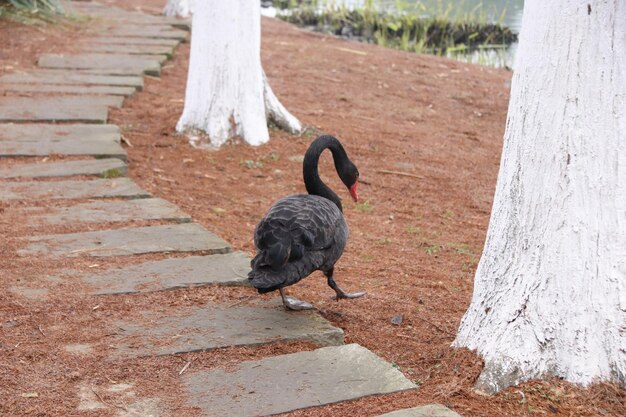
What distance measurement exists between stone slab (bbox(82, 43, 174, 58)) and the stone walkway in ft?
5.34

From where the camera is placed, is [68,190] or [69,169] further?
[69,169]

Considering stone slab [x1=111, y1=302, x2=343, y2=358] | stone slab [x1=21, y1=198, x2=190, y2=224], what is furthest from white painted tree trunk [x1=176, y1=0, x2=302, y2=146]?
stone slab [x1=111, y1=302, x2=343, y2=358]

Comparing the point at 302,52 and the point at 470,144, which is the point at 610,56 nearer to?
the point at 470,144

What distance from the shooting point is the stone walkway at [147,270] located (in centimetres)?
347

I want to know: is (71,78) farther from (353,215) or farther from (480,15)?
(480,15)

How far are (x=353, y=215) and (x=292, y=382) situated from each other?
3.06 meters

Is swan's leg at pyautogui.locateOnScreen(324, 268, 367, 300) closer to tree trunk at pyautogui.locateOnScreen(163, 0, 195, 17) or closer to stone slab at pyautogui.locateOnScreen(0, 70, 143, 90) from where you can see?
stone slab at pyautogui.locateOnScreen(0, 70, 143, 90)

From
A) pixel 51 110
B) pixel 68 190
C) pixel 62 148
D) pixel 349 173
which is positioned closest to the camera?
pixel 349 173

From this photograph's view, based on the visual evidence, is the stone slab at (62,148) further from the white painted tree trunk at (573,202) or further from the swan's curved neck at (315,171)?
the white painted tree trunk at (573,202)

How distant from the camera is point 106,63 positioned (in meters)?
9.91

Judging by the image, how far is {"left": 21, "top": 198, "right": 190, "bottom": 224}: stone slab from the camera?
5.44 m

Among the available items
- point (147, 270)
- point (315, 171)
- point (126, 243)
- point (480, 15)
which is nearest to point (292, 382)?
point (147, 270)

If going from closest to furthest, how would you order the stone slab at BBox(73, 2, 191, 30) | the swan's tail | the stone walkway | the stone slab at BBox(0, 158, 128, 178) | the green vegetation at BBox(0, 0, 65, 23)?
1. the stone walkway
2. the swan's tail
3. the stone slab at BBox(0, 158, 128, 178)
4. the green vegetation at BBox(0, 0, 65, 23)
5. the stone slab at BBox(73, 2, 191, 30)

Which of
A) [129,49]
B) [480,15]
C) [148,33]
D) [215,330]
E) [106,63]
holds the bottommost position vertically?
[215,330]
